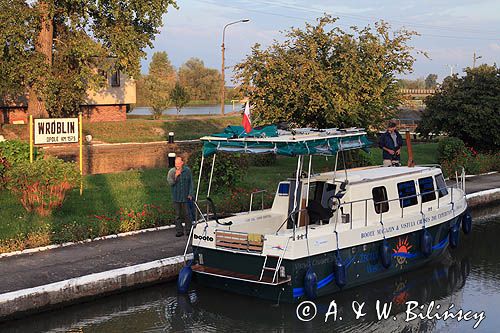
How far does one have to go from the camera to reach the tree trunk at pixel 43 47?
3375 cm

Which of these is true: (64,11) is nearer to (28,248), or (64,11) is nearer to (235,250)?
(28,248)

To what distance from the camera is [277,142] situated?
12727mm

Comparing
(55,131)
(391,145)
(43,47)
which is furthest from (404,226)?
(43,47)

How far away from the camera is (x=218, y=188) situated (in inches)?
779

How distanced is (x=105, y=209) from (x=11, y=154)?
3367 millimetres

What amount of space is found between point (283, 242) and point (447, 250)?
23.6ft

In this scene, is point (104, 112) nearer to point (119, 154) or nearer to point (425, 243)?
point (119, 154)

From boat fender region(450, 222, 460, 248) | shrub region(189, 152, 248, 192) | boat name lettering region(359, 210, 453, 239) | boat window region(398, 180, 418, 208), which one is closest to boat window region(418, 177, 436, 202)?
boat window region(398, 180, 418, 208)

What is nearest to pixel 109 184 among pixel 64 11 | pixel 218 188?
pixel 218 188

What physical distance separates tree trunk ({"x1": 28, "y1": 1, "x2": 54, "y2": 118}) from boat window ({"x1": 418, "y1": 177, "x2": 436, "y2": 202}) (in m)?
23.6

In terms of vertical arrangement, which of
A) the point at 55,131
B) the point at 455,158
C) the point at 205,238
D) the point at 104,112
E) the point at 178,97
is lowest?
the point at 205,238

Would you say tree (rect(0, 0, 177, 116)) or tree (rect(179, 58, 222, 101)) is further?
tree (rect(179, 58, 222, 101))

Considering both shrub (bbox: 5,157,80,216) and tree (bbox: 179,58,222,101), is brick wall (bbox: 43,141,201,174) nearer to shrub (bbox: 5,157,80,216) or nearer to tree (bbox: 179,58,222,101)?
shrub (bbox: 5,157,80,216)

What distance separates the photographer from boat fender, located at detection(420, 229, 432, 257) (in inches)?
590
